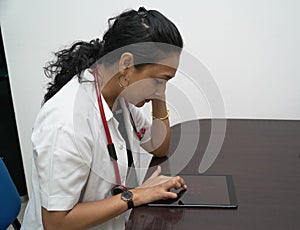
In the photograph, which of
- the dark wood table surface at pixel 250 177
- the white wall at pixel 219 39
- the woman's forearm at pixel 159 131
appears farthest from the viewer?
the white wall at pixel 219 39

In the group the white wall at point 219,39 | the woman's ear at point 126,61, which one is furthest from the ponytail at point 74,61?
the white wall at point 219,39

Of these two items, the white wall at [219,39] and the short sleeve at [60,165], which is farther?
the white wall at [219,39]

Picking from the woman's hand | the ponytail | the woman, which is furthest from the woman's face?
the woman's hand

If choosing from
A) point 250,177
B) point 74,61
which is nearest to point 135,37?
point 74,61

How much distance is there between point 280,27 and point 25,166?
1.64m

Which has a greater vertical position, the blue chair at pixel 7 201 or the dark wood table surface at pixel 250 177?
the blue chair at pixel 7 201

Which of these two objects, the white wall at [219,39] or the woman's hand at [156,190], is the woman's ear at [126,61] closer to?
the woman's hand at [156,190]

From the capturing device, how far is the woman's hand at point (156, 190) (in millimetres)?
957

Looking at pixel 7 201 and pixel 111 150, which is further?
pixel 7 201

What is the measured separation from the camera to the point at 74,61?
1109 millimetres

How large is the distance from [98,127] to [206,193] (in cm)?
36

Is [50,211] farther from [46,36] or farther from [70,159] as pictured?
[46,36]

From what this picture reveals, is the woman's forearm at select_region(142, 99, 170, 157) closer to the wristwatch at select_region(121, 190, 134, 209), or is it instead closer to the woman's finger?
the woman's finger

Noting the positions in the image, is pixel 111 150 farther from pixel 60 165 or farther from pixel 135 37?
pixel 135 37
